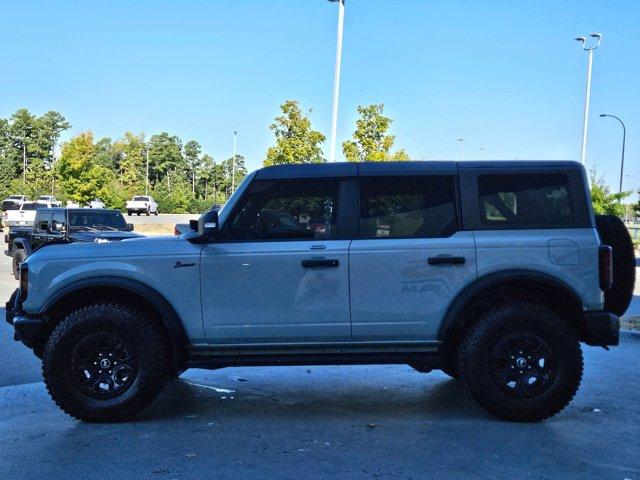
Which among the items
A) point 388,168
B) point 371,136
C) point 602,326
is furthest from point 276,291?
point 371,136

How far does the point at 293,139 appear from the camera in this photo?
3234cm

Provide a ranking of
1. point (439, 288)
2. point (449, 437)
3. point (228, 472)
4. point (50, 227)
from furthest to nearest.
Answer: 1. point (50, 227)
2. point (439, 288)
3. point (449, 437)
4. point (228, 472)

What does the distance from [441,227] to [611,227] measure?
4.79 ft

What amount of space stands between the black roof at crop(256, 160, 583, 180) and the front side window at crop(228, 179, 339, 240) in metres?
0.07

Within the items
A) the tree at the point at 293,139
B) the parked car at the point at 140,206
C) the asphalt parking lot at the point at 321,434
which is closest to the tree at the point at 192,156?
the parked car at the point at 140,206

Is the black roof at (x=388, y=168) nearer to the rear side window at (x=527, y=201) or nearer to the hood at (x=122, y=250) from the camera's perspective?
the rear side window at (x=527, y=201)

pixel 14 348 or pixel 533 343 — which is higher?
pixel 533 343

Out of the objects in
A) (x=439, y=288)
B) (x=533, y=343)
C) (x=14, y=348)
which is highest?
(x=439, y=288)

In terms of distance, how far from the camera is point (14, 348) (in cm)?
814

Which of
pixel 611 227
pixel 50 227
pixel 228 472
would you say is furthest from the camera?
pixel 50 227

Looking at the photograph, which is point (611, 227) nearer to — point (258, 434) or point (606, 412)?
point (606, 412)

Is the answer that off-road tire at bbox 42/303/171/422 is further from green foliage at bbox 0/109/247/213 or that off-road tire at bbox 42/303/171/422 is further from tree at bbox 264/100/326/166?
green foliage at bbox 0/109/247/213

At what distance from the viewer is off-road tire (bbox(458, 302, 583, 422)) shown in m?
5.13

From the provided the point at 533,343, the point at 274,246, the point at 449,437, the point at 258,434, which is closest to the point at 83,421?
the point at 258,434
